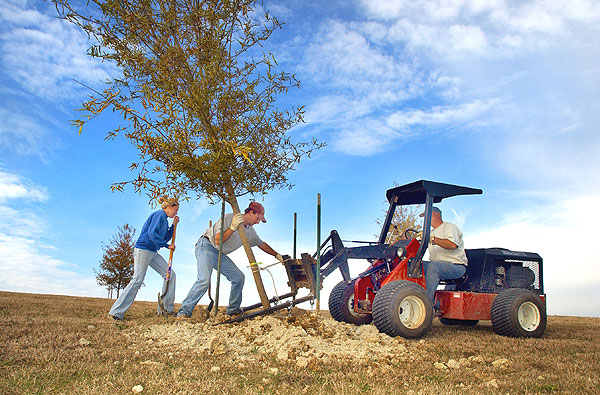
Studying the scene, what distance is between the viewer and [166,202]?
32.3ft

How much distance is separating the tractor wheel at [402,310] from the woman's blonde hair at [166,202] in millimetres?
4767

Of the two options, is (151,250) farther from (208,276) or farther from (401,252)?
(401,252)

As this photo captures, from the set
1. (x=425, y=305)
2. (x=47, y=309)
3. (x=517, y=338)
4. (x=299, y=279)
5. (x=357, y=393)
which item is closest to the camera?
(x=357, y=393)

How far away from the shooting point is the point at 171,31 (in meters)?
9.16

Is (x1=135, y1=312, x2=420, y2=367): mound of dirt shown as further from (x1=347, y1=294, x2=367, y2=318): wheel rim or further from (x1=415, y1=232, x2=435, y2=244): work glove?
(x1=415, y1=232, x2=435, y2=244): work glove

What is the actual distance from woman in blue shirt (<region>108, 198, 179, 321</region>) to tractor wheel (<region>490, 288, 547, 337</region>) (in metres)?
6.68

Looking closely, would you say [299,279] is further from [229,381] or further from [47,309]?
[47,309]

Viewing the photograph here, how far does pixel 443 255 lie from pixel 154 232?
19.1ft

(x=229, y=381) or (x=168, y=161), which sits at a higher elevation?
(x=168, y=161)

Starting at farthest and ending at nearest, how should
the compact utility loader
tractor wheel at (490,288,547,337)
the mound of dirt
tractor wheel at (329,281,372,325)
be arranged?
tractor wheel at (329,281,372,325), tractor wheel at (490,288,547,337), the compact utility loader, the mound of dirt

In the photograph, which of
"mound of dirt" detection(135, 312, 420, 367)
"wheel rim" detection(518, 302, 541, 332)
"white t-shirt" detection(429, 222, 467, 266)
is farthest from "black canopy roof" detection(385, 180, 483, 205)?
"mound of dirt" detection(135, 312, 420, 367)

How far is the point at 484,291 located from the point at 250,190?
5.06 metres

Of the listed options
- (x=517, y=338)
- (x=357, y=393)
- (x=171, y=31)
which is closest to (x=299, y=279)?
(x=517, y=338)

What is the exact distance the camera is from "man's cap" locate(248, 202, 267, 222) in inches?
373
